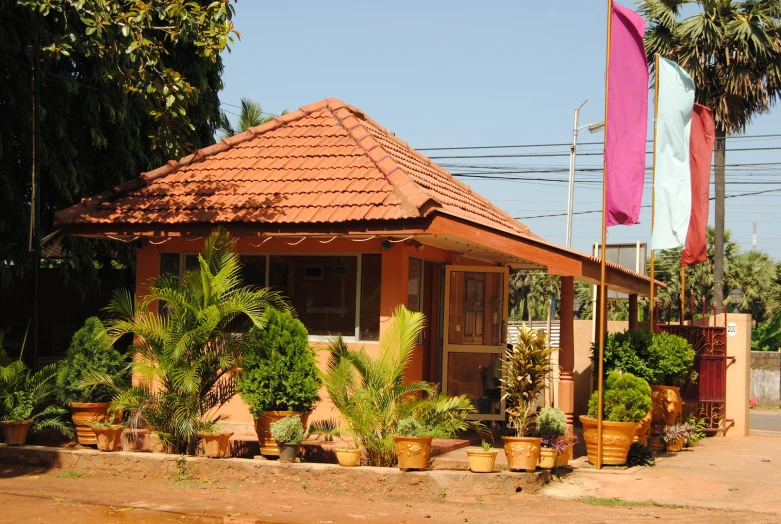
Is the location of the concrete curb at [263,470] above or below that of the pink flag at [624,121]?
below

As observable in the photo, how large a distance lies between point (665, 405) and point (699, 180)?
11.6 ft

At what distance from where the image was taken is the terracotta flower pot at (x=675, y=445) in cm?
1335

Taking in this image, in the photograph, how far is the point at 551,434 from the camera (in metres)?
10.2

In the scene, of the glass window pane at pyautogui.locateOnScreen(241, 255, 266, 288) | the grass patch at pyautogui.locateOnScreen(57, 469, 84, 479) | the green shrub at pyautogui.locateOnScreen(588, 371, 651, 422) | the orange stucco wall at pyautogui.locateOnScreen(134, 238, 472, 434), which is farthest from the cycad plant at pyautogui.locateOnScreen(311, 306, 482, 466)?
the grass patch at pyautogui.locateOnScreen(57, 469, 84, 479)

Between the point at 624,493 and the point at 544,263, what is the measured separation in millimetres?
2814

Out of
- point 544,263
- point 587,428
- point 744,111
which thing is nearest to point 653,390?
point 587,428

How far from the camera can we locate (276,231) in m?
11.2

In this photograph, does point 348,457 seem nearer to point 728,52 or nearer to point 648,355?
point 648,355

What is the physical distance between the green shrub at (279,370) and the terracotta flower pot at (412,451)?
128 centimetres

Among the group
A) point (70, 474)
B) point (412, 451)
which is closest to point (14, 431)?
point (70, 474)

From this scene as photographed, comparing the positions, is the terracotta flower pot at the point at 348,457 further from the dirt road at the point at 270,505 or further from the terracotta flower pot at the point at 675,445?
the terracotta flower pot at the point at 675,445

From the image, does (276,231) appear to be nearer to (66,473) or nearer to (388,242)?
(388,242)

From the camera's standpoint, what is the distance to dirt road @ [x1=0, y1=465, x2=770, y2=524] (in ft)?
27.1

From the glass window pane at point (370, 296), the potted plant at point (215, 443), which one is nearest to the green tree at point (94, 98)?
the glass window pane at point (370, 296)
